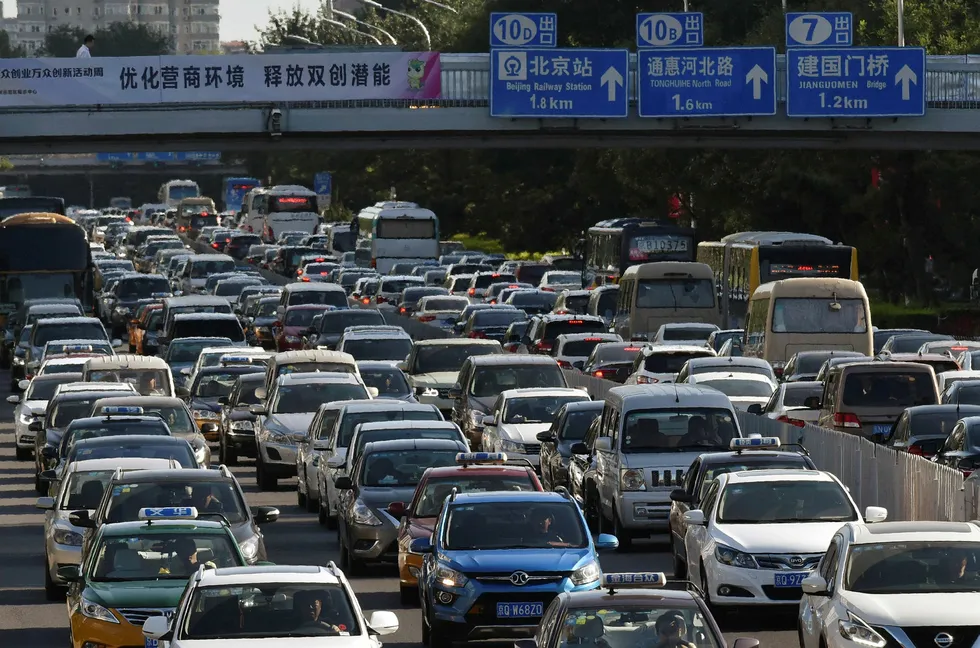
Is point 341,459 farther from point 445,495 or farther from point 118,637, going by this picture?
point 118,637

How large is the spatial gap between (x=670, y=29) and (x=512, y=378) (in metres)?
22.2

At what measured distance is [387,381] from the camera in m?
36.9

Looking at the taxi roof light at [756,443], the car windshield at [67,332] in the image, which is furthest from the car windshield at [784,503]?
the car windshield at [67,332]

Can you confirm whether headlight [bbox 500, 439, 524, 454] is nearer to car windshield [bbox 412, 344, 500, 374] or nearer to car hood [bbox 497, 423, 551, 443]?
car hood [bbox 497, 423, 551, 443]

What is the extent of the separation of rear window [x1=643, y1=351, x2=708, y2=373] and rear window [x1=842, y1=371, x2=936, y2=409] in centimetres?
757

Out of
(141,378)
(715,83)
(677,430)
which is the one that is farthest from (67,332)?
(677,430)

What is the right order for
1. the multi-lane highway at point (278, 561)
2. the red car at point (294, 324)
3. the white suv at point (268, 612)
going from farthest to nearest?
the red car at point (294, 324) → the multi-lane highway at point (278, 561) → the white suv at point (268, 612)

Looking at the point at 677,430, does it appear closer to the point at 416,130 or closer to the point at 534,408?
the point at 534,408

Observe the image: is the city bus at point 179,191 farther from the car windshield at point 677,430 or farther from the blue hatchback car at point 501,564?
the blue hatchback car at point 501,564

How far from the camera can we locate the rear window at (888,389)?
2886cm

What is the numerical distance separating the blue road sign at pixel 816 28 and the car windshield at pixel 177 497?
115 feet

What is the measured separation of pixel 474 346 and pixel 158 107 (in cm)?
1407

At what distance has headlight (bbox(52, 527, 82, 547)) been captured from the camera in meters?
20.8

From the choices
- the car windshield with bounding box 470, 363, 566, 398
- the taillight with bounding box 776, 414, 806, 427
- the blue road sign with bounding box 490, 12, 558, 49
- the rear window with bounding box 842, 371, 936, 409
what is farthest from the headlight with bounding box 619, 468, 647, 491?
the blue road sign with bounding box 490, 12, 558, 49
